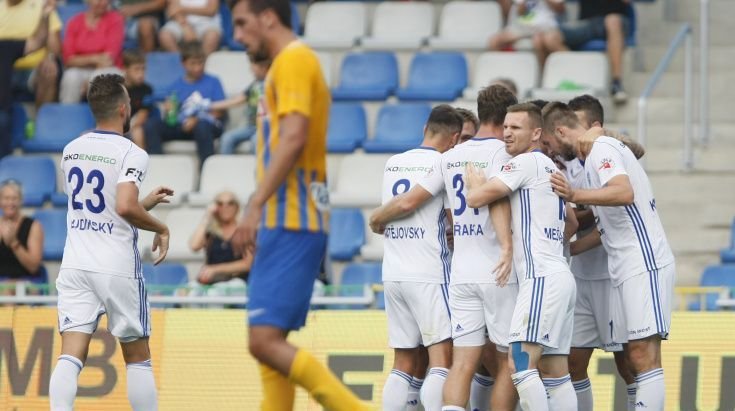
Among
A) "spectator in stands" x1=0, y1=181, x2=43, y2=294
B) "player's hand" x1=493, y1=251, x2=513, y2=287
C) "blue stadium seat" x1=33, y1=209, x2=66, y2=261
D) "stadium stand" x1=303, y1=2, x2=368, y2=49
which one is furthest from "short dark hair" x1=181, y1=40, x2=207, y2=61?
"player's hand" x1=493, y1=251, x2=513, y2=287

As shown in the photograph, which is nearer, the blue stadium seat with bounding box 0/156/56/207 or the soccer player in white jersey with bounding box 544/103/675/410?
the soccer player in white jersey with bounding box 544/103/675/410

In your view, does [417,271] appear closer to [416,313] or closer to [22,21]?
[416,313]

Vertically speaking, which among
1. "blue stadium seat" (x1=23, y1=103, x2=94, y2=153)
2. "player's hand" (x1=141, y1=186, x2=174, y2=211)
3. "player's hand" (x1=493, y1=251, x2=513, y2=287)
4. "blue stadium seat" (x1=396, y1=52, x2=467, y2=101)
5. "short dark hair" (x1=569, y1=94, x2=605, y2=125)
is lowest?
"player's hand" (x1=493, y1=251, x2=513, y2=287)

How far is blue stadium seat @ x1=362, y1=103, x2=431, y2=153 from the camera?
15250mm

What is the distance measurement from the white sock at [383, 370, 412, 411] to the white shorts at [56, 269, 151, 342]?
171 cm

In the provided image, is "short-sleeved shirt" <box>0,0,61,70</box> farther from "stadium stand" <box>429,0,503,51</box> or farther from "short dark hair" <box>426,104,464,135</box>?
"short dark hair" <box>426,104,464,135</box>

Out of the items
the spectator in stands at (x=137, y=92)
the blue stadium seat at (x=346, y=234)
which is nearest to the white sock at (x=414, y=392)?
the blue stadium seat at (x=346, y=234)

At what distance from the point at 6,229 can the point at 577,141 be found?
20.0 ft

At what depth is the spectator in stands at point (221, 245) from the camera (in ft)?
43.7

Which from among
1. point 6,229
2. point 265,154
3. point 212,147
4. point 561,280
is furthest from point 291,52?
point 212,147

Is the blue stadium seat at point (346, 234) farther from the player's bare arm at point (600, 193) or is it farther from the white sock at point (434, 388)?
the player's bare arm at point (600, 193)

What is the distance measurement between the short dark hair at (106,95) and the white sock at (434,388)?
2703 millimetres

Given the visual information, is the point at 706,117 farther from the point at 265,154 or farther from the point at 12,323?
the point at 265,154

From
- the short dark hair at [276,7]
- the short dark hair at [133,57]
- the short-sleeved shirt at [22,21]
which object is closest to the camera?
the short dark hair at [276,7]
